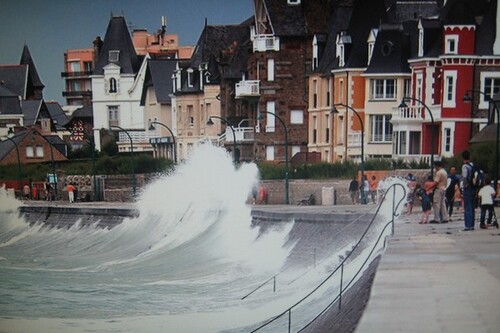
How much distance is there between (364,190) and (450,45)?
9.42 ft

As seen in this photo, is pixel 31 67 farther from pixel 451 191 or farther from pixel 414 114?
pixel 451 191

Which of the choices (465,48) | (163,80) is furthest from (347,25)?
(465,48)

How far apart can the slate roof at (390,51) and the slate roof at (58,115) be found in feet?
31.4

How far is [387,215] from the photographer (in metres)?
11.8

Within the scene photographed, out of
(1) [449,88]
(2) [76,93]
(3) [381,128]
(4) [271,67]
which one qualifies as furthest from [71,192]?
(1) [449,88]

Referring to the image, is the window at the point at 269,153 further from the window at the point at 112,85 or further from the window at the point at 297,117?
the window at the point at 112,85

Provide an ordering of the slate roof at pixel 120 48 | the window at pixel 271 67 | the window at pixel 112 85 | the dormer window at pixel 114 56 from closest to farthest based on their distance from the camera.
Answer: the slate roof at pixel 120 48, the window at pixel 112 85, the dormer window at pixel 114 56, the window at pixel 271 67

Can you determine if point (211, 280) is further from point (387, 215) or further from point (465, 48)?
point (465, 48)

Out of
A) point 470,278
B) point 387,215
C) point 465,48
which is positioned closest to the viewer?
point 470,278

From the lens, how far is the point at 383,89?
18.4 m

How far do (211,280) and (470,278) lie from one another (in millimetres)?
6284

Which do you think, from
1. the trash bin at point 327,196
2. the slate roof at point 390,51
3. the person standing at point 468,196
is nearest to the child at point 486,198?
the person standing at point 468,196

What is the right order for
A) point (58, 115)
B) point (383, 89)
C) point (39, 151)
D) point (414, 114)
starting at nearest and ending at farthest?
point (414, 114) → point (383, 89) → point (39, 151) → point (58, 115)

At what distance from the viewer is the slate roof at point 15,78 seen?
65.7 feet
